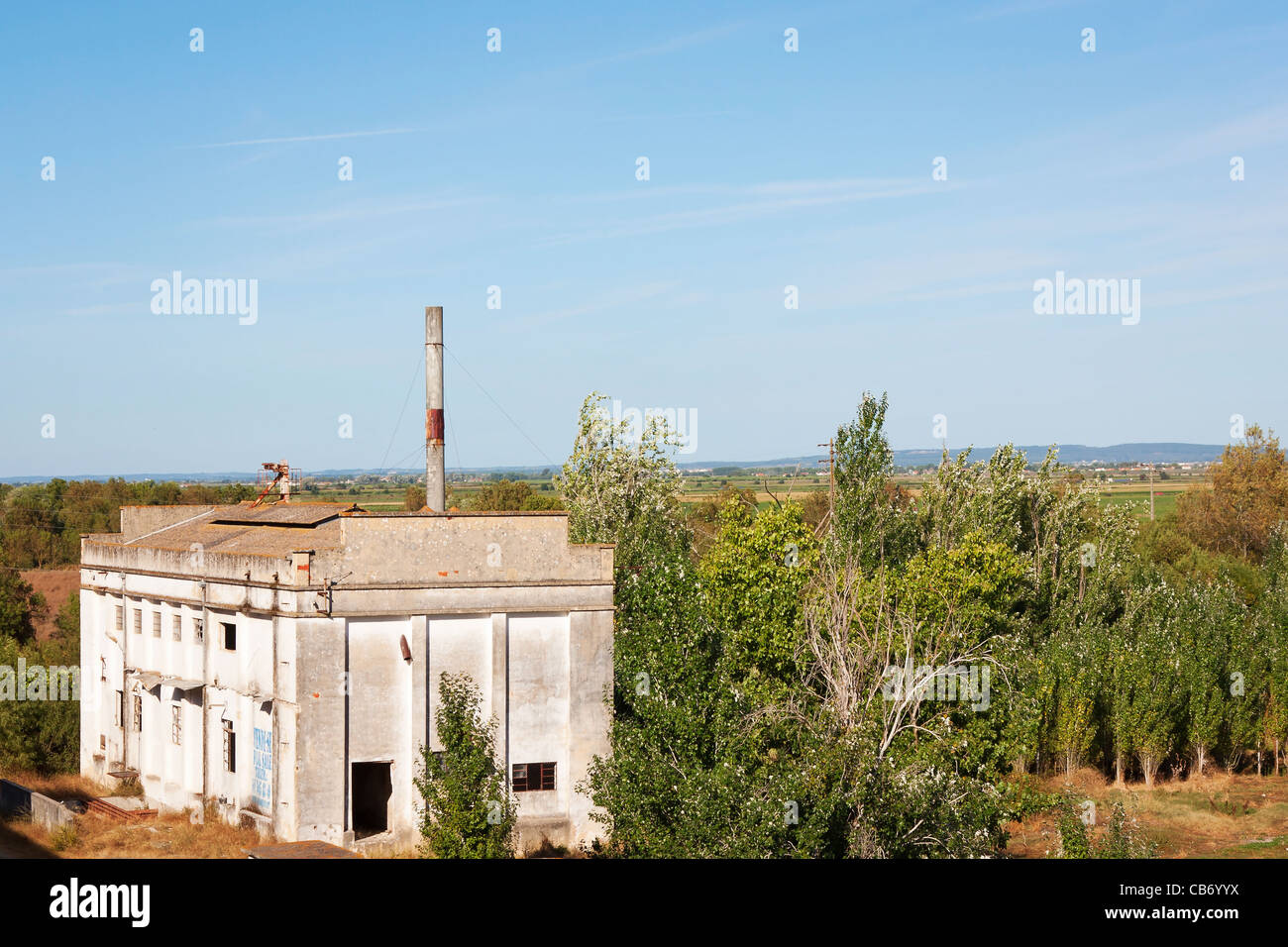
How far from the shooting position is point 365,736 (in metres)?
28.1

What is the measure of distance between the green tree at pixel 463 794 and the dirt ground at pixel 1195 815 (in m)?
17.3

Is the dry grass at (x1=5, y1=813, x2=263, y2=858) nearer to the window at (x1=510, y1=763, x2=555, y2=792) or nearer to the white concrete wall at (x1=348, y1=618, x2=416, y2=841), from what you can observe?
the white concrete wall at (x1=348, y1=618, x2=416, y2=841)

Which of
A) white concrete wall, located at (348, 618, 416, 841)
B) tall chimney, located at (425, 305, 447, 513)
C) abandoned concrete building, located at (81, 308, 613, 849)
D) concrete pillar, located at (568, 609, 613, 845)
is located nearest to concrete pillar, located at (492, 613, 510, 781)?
abandoned concrete building, located at (81, 308, 613, 849)

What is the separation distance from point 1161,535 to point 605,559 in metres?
64.5

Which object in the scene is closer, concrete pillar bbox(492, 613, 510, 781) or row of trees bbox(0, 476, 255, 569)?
concrete pillar bbox(492, 613, 510, 781)

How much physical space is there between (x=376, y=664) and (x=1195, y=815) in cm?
2850

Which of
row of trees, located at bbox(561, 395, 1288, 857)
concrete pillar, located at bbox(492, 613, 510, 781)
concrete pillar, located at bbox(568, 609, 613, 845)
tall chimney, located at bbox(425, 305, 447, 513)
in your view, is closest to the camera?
row of trees, located at bbox(561, 395, 1288, 857)

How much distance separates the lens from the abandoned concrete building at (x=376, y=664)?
2786 centimetres

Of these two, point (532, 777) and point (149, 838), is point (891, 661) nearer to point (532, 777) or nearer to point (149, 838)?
point (532, 777)

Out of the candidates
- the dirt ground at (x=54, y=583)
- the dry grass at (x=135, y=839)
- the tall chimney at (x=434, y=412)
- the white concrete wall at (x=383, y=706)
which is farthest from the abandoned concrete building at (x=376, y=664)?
the dirt ground at (x=54, y=583)

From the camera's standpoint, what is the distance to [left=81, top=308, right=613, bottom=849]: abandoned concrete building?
91.4 feet

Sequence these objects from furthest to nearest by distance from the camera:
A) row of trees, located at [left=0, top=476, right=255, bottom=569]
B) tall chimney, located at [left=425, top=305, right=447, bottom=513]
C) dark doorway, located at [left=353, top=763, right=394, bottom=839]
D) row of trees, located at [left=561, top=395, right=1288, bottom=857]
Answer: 1. row of trees, located at [left=0, top=476, right=255, bottom=569]
2. tall chimney, located at [left=425, top=305, right=447, bottom=513]
3. dark doorway, located at [left=353, top=763, right=394, bottom=839]
4. row of trees, located at [left=561, top=395, right=1288, bottom=857]

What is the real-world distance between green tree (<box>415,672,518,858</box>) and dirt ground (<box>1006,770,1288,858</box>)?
17255 mm
